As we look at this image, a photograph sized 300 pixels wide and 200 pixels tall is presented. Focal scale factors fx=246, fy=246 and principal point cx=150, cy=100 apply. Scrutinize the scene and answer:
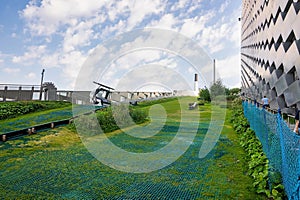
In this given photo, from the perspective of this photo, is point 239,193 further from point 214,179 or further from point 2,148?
point 2,148

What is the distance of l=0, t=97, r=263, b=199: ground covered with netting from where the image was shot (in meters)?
3.61

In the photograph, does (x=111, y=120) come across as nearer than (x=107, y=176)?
No

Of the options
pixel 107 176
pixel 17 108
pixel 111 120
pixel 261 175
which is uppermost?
pixel 17 108

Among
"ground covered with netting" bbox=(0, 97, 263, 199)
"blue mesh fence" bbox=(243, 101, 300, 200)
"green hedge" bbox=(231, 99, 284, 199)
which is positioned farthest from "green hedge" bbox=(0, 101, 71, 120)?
"blue mesh fence" bbox=(243, 101, 300, 200)

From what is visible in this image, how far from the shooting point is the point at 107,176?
4328mm

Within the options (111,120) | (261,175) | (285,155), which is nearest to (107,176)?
(261,175)

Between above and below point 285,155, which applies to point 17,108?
above

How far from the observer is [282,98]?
9125 mm

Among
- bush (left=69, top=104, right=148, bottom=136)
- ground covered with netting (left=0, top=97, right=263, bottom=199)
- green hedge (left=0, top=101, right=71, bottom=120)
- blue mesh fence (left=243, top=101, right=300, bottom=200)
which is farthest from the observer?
green hedge (left=0, top=101, right=71, bottom=120)

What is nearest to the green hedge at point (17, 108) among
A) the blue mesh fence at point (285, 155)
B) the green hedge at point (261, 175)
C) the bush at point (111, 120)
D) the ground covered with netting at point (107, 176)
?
the bush at point (111, 120)

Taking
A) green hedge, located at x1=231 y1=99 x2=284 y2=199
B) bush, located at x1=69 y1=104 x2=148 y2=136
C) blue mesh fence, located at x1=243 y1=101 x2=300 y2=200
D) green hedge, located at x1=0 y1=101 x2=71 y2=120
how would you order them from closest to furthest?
blue mesh fence, located at x1=243 y1=101 x2=300 y2=200
green hedge, located at x1=231 y1=99 x2=284 y2=199
bush, located at x1=69 y1=104 x2=148 y2=136
green hedge, located at x1=0 y1=101 x2=71 y2=120

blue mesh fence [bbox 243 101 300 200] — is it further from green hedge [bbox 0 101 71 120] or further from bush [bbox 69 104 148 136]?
green hedge [bbox 0 101 71 120]

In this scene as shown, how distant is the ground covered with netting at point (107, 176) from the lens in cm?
361

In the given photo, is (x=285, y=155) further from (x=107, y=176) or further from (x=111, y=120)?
(x=111, y=120)
